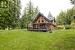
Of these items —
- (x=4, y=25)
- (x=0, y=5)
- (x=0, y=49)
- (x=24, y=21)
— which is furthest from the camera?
(x=24, y=21)

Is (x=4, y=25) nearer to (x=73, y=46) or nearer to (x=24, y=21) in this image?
(x=24, y=21)

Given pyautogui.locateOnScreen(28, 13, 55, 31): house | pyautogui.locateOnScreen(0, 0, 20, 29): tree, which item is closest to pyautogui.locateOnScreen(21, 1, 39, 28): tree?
pyautogui.locateOnScreen(0, 0, 20, 29): tree

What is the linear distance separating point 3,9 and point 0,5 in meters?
1.28

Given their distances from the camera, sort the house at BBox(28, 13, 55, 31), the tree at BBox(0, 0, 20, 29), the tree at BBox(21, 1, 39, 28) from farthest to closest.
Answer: the tree at BBox(21, 1, 39, 28)
the house at BBox(28, 13, 55, 31)
the tree at BBox(0, 0, 20, 29)

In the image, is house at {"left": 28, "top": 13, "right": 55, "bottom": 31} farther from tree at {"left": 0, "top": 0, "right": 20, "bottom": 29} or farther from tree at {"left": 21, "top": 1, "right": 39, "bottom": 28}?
tree at {"left": 21, "top": 1, "right": 39, "bottom": 28}

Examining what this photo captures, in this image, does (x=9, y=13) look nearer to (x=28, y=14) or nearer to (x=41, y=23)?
(x=41, y=23)

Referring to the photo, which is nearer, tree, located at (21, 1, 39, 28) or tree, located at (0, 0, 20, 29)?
tree, located at (0, 0, 20, 29)

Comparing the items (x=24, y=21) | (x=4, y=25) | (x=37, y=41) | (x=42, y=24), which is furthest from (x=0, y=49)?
(x=24, y=21)

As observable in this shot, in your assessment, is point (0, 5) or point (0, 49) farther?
point (0, 5)

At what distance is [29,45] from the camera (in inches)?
1228

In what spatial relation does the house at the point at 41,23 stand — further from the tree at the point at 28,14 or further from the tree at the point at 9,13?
the tree at the point at 28,14

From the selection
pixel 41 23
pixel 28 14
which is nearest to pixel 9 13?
pixel 41 23

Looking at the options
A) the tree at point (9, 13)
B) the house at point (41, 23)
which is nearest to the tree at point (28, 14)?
the tree at point (9, 13)

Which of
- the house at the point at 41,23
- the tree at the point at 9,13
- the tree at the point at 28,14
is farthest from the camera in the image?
the tree at the point at 28,14
